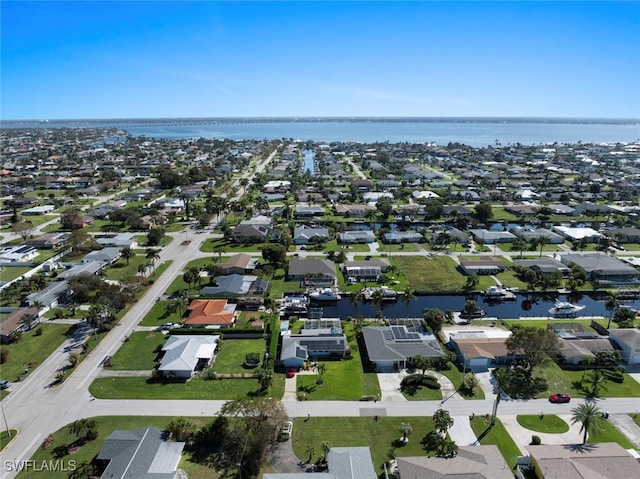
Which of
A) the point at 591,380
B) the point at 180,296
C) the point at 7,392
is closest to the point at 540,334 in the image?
the point at 591,380

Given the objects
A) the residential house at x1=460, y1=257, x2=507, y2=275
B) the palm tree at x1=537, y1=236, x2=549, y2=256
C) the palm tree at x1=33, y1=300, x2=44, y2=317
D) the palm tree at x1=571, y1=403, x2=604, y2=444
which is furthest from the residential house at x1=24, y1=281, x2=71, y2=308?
the palm tree at x1=537, y1=236, x2=549, y2=256

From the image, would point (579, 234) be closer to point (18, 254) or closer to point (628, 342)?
point (628, 342)

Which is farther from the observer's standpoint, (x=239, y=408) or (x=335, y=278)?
(x=335, y=278)

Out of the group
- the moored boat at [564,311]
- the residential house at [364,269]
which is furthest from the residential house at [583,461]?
the residential house at [364,269]

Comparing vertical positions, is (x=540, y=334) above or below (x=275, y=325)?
above

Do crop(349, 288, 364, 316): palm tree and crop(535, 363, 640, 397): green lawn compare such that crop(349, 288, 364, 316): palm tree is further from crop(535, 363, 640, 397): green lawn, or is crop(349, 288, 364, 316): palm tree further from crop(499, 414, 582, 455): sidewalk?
crop(499, 414, 582, 455): sidewalk

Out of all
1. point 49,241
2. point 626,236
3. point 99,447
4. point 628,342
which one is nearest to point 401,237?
point 628,342

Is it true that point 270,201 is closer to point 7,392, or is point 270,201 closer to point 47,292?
point 47,292

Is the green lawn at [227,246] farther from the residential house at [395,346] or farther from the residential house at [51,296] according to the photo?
the residential house at [395,346]
